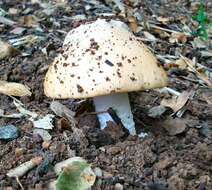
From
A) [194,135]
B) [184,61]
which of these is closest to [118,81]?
[194,135]

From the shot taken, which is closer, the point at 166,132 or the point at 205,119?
the point at 166,132

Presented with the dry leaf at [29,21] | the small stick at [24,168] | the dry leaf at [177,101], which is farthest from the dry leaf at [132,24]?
the small stick at [24,168]

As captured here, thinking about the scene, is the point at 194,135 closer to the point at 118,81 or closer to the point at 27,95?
the point at 118,81

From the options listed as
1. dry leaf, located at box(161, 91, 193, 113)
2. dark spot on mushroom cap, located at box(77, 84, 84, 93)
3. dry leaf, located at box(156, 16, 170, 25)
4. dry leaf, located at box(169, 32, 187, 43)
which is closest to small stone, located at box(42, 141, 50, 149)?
dark spot on mushroom cap, located at box(77, 84, 84, 93)

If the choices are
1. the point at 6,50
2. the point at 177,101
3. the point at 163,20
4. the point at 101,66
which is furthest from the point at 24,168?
the point at 163,20

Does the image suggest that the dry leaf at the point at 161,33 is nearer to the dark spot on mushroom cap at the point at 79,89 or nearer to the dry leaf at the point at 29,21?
the dry leaf at the point at 29,21

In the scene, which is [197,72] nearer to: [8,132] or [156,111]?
[156,111]

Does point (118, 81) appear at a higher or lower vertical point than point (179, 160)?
higher
